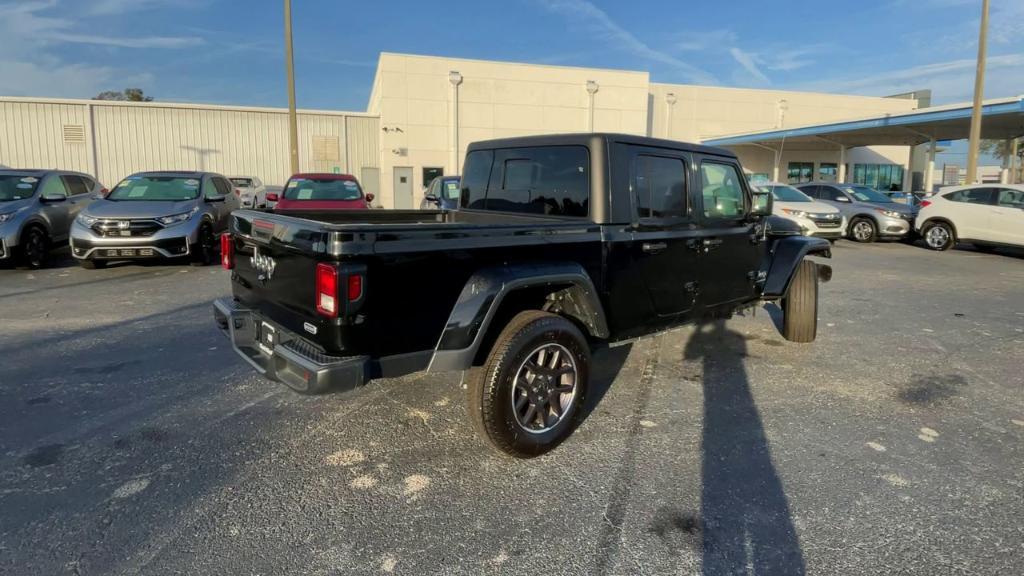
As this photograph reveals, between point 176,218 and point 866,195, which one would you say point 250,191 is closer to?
point 176,218

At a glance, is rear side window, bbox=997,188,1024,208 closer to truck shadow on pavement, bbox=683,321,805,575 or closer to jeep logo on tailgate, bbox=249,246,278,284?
truck shadow on pavement, bbox=683,321,805,575

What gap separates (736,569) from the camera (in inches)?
98.3

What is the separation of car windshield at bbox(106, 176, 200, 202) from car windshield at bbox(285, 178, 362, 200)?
1688mm

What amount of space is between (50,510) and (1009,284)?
12258mm

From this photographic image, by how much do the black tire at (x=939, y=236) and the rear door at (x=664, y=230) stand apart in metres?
13.3

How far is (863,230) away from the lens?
16.4 m

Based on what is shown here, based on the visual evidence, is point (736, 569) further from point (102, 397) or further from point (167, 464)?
point (102, 397)

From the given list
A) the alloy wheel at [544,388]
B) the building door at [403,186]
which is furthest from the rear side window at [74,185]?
the building door at [403,186]

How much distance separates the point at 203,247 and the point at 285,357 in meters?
8.13

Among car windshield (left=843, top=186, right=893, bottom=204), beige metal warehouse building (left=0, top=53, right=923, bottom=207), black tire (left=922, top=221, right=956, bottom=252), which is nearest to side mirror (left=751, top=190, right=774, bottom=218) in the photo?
black tire (left=922, top=221, right=956, bottom=252)

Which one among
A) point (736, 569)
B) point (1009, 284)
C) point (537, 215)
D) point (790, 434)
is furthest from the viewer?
point (1009, 284)

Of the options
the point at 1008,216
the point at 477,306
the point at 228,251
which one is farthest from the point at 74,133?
the point at 1008,216

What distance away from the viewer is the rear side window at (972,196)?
1355cm

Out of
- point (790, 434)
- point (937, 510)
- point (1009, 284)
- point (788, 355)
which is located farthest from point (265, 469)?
point (1009, 284)
